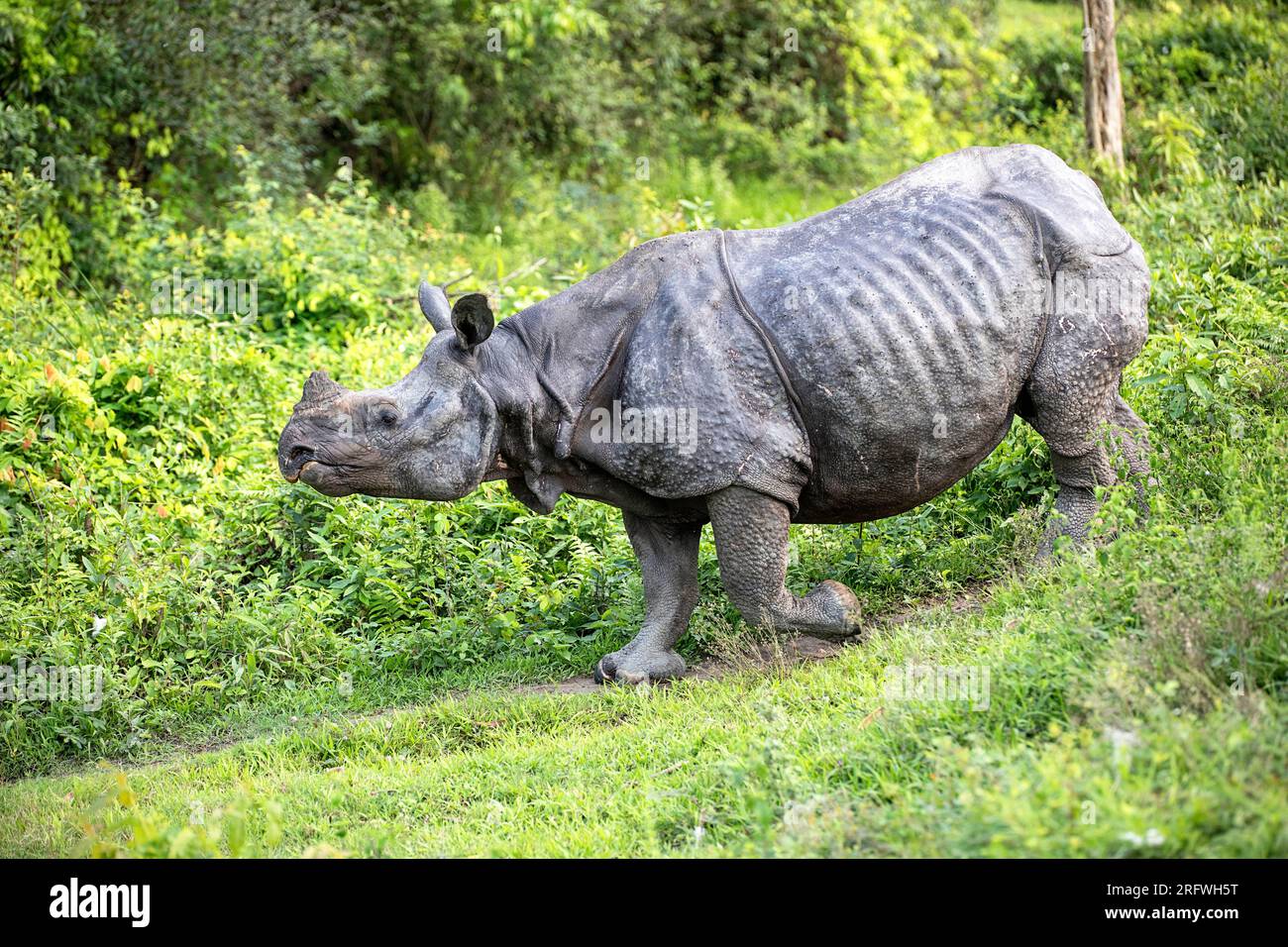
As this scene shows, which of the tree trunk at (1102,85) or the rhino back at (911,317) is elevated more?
the tree trunk at (1102,85)

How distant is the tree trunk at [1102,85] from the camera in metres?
12.5

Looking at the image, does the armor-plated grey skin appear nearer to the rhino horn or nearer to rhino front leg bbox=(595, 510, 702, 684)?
the rhino horn

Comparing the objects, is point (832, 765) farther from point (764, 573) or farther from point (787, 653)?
point (787, 653)

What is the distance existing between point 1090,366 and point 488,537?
367cm

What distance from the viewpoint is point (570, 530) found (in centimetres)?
855

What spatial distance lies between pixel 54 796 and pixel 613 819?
2.63 meters

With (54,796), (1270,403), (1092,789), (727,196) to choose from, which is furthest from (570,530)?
(727,196)

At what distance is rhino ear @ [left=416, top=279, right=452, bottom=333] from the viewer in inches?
261

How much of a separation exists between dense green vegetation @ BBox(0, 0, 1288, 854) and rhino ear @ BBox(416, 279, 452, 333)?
1.76 meters

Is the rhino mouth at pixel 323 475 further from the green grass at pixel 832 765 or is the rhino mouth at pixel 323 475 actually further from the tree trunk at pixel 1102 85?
the tree trunk at pixel 1102 85

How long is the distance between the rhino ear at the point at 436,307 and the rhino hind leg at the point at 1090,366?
8.99 ft

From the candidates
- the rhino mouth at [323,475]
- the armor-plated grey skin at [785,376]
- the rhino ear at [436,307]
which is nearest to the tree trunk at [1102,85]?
the armor-plated grey skin at [785,376]

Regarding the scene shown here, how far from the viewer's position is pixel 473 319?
248 inches

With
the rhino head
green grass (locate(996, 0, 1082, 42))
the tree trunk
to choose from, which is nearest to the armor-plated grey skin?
the rhino head
